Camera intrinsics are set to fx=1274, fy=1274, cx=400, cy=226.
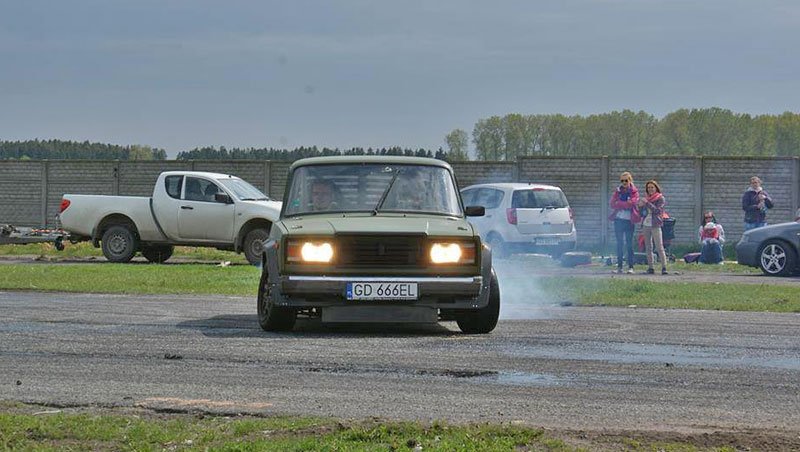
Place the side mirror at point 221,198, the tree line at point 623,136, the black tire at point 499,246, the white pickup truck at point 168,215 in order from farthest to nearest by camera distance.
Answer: the tree line at point 623,136
the black tire at point 499,246
the white pickup truck at point 168,215
the side mirror at point 221,198

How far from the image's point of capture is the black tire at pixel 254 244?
1031 inches

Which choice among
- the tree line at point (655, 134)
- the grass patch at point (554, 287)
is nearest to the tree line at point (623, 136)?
the tree line at point (655, 134)

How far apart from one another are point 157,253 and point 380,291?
17.6 m

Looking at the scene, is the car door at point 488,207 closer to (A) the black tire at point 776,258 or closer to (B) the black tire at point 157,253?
(A) the black tire at point 776,258

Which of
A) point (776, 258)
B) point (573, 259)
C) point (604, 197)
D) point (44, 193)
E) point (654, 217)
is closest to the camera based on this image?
point (654, 217)

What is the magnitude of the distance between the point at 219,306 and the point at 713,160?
71.0 feet

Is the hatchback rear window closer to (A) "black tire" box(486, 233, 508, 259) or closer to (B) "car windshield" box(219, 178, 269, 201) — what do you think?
(A) "black tire" box(486, 233, 508, 259)

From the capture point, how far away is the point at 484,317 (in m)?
12.2

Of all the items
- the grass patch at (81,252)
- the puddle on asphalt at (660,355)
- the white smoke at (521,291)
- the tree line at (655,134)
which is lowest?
the puddle on asphalt at (660,355)

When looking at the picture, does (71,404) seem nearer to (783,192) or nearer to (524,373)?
(524,373)

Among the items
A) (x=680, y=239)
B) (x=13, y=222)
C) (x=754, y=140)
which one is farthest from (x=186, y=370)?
(x=754, y=140)

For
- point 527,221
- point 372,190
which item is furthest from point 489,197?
point 372,190

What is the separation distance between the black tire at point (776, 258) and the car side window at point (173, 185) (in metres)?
12.2

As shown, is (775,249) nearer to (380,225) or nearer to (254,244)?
(254,244)
